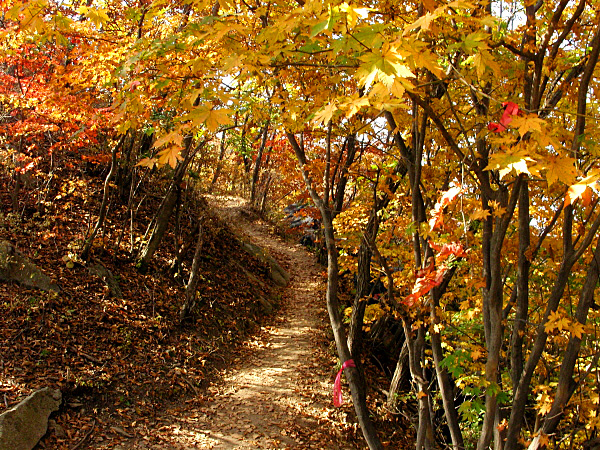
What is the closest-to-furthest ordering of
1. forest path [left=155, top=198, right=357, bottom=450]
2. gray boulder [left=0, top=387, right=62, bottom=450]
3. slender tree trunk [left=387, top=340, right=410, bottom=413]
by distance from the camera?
1. gray boulder [left=0, top=387, right=62, bottom=450]
2. forest path [left=155, top=198, right=357, bottom=450]
3. slender tree trunk [left=387, top=340, right=410, bottom=413]

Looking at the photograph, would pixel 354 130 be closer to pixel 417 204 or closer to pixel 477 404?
pixel 417 204

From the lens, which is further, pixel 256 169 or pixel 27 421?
pixel 256 169

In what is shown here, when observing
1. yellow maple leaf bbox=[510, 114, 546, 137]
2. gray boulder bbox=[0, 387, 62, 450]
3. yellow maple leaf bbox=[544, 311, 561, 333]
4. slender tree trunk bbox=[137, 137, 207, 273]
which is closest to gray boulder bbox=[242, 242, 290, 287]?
slender tree trunk bbox=[137, 137, 207, 273]

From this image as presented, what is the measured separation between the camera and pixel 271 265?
12703 millimetres

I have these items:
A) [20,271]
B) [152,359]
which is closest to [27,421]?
[152,359]

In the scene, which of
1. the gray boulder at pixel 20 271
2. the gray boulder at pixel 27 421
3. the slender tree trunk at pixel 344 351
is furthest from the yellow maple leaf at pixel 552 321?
the gray boulder at pixel 20 271

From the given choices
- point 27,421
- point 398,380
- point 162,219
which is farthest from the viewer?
point 162,219

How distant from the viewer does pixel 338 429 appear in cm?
643

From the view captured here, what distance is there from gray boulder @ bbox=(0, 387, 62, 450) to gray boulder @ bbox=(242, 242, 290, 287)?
7875mm

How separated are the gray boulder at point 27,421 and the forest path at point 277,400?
1565 mm

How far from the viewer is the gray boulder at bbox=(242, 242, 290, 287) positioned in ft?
40.6

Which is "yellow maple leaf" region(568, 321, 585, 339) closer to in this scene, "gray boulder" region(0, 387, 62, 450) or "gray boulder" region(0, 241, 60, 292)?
"gray boulder" region(0, 387, 62, 450)

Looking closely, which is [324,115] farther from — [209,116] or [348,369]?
[348,369]

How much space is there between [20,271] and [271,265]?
732 centimetres
